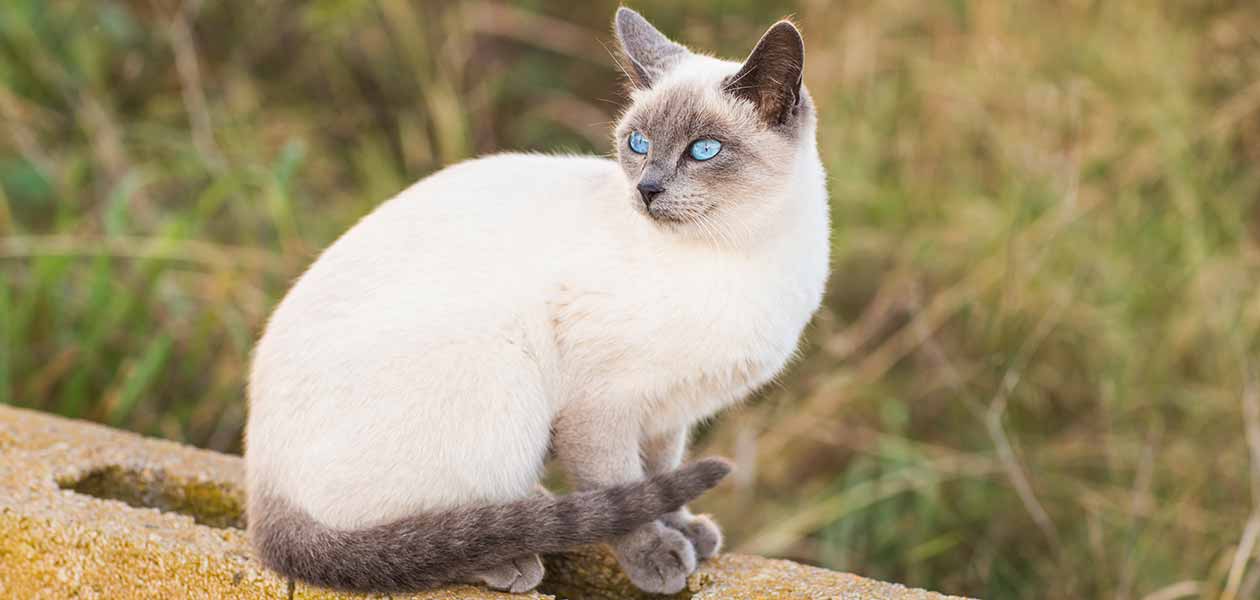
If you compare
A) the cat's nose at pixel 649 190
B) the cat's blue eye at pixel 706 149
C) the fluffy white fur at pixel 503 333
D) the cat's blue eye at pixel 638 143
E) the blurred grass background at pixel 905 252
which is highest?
the cat's blue eye at pixel 706 149

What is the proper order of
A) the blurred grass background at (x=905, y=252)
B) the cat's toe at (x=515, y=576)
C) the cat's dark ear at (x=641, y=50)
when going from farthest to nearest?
the blurred grass background at (x=905, y=252) → the cat's dark ear at (x=641, y=50) → the cat's toe at (x=515, y=576)

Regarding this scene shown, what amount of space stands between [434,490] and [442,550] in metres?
0.11

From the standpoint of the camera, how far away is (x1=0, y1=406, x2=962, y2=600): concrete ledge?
1883mm

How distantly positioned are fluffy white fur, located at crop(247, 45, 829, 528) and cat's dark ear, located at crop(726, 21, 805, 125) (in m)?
0.08

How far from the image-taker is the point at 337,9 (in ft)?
14.9

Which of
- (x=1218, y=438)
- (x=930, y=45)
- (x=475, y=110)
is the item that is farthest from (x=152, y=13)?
(x=1218, y=438)

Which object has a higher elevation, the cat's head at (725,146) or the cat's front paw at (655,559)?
the cat's head at (725,146)

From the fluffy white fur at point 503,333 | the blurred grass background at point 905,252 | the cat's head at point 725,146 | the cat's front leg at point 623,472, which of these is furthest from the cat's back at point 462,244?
the blurred grass background at point 905,252

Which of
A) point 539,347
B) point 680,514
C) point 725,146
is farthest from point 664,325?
point 680,514

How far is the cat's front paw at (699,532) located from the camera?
6.85 ft

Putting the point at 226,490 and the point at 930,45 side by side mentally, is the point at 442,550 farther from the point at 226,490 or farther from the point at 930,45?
the point at 930,45

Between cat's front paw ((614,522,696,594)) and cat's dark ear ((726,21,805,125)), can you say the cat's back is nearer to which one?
cat's dark ear ((726,21,805,125))

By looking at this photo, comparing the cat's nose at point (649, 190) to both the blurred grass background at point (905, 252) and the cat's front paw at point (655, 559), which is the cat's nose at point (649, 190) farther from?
the blurred grass background at point (905, 252)

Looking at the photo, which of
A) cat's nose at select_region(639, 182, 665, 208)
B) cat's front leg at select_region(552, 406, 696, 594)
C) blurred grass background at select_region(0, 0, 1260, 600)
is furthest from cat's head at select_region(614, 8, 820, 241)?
blurred grass background at select_region(0, 0, 1260, 600)
